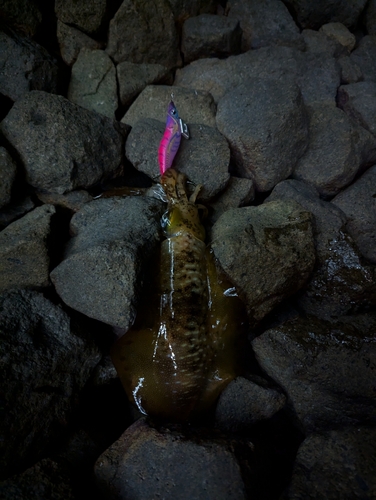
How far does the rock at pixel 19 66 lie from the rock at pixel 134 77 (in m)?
0.98

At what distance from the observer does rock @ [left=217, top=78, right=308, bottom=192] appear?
3936 millimetres

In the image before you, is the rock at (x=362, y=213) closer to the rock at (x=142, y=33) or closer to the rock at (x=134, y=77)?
the rock at (x=134, y=77)

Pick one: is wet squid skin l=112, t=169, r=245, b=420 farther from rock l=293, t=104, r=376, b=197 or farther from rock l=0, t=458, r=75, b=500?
rock l=293, t=104, r=376, b=197

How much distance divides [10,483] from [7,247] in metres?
1.80

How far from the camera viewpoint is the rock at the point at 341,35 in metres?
5.50

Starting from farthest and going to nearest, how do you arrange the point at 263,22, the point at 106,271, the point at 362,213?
the point at 263,22 < the point at 362,213 < the point at 106,271

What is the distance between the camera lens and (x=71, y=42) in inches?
182

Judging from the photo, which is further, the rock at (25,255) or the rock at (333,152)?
the rock at (333,152)

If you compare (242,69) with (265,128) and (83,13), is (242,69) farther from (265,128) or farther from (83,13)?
(83,13)

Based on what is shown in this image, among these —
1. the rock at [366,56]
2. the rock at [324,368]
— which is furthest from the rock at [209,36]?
the rock at [324,368]

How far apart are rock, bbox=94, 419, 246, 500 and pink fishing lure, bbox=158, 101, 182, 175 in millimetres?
2655

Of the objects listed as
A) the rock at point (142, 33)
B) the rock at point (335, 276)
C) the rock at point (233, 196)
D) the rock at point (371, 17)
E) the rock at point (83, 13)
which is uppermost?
the rock at point (83, 13)

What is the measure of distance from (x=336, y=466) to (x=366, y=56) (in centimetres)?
577

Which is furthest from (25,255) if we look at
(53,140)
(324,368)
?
(324,368)
